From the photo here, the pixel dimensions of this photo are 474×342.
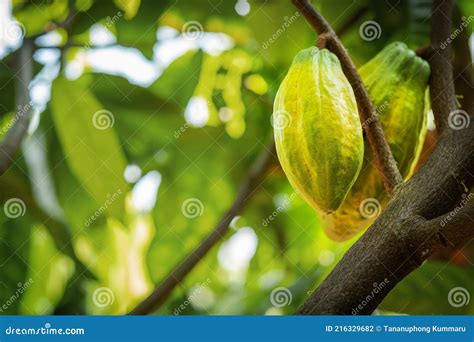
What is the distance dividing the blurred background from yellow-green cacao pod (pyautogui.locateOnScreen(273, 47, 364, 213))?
46cm

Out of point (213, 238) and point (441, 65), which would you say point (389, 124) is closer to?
point (441, 65)

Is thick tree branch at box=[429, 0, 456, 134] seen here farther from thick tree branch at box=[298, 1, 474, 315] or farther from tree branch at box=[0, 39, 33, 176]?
tree branch at box=[0, 39, 33, 176]

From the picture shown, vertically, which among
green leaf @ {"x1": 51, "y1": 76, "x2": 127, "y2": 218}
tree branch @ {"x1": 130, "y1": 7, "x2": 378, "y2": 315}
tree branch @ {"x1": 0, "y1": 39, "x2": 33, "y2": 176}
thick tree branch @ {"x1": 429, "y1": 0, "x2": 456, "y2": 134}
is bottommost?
tree branch @ {"x1": 130, "y1": 7, "x2": 378, "y2": 315}

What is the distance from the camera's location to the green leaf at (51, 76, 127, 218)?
1668 mm

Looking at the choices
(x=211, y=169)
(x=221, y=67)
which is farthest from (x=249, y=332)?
(x=221, y=67)

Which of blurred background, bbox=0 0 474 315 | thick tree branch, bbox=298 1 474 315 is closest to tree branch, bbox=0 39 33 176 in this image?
blurred background, bbox=0 0 474 315

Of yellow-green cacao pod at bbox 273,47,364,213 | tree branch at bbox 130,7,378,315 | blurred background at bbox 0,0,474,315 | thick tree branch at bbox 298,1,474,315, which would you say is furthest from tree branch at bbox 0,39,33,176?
thick tree branch at bbox 298,1,474,315

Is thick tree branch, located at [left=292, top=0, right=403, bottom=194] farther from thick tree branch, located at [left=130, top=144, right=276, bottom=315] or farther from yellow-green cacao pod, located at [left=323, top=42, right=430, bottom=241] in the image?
thick tree branch, located at [left=130, top=144, right=276, bottom=315]

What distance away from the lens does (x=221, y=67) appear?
1.79m

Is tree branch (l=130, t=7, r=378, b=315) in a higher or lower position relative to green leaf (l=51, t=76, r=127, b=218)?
lower

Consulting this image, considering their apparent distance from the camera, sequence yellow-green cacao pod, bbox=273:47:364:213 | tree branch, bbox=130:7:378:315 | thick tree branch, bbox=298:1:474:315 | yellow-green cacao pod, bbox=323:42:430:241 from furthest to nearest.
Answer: tree branch, bbox=130:7:378:315 < yellow-green cacao pod, bbox=323:42:430:241 < yellow-green cacao pod, bbox=273:47:364:213 < thick tree branch, bbox=298:1:474:315

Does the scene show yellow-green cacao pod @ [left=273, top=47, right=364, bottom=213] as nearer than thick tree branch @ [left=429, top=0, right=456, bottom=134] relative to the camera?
Yes

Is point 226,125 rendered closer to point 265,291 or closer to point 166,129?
point 166,129

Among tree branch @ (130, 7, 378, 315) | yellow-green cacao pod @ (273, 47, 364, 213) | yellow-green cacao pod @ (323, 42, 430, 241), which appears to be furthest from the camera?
tree branch @ (130, 7, 378, 315)
